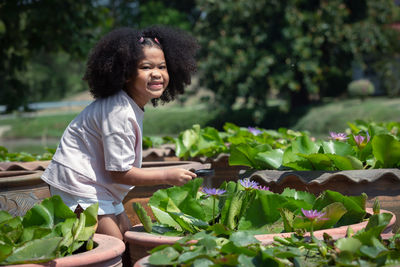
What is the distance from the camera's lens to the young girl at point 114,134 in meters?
2.21

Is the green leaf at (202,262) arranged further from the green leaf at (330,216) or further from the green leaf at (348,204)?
the green leaf at (348,204)

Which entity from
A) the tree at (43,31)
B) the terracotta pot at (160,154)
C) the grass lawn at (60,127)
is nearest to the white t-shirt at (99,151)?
the terracotta pot at (160,154)

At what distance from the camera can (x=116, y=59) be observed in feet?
8.11

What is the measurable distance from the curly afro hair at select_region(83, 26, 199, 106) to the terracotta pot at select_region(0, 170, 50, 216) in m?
0.47

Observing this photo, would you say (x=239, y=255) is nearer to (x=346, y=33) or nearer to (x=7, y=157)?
(x=7, y=157)

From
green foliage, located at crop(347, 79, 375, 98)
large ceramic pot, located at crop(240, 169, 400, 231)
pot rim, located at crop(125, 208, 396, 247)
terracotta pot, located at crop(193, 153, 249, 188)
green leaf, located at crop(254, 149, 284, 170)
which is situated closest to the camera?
pot rim, located at crop(125, 208, 396, 247)

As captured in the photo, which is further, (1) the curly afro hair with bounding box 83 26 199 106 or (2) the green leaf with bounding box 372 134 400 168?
(1) the curly afro hair with bounding box 83 26 199 106

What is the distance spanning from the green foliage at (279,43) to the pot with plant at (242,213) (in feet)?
51.7

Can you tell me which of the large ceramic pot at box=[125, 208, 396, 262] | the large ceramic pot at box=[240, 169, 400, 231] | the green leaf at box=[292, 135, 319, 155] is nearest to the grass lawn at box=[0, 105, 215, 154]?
the green leaf at box=[292, 135, 319, 155]

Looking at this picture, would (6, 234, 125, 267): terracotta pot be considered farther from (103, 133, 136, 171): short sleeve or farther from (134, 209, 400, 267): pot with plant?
(103, 133, 136, 171): short sleeve

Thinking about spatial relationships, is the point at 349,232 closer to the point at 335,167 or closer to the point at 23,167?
the point at 335,167

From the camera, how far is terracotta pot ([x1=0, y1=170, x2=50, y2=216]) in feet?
7.57

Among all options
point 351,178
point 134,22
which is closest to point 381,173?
point 351,178

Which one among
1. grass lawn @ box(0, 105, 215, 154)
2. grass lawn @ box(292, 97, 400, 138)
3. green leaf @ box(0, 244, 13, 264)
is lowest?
grass lawn @ box(0, 105, 215, 154)
